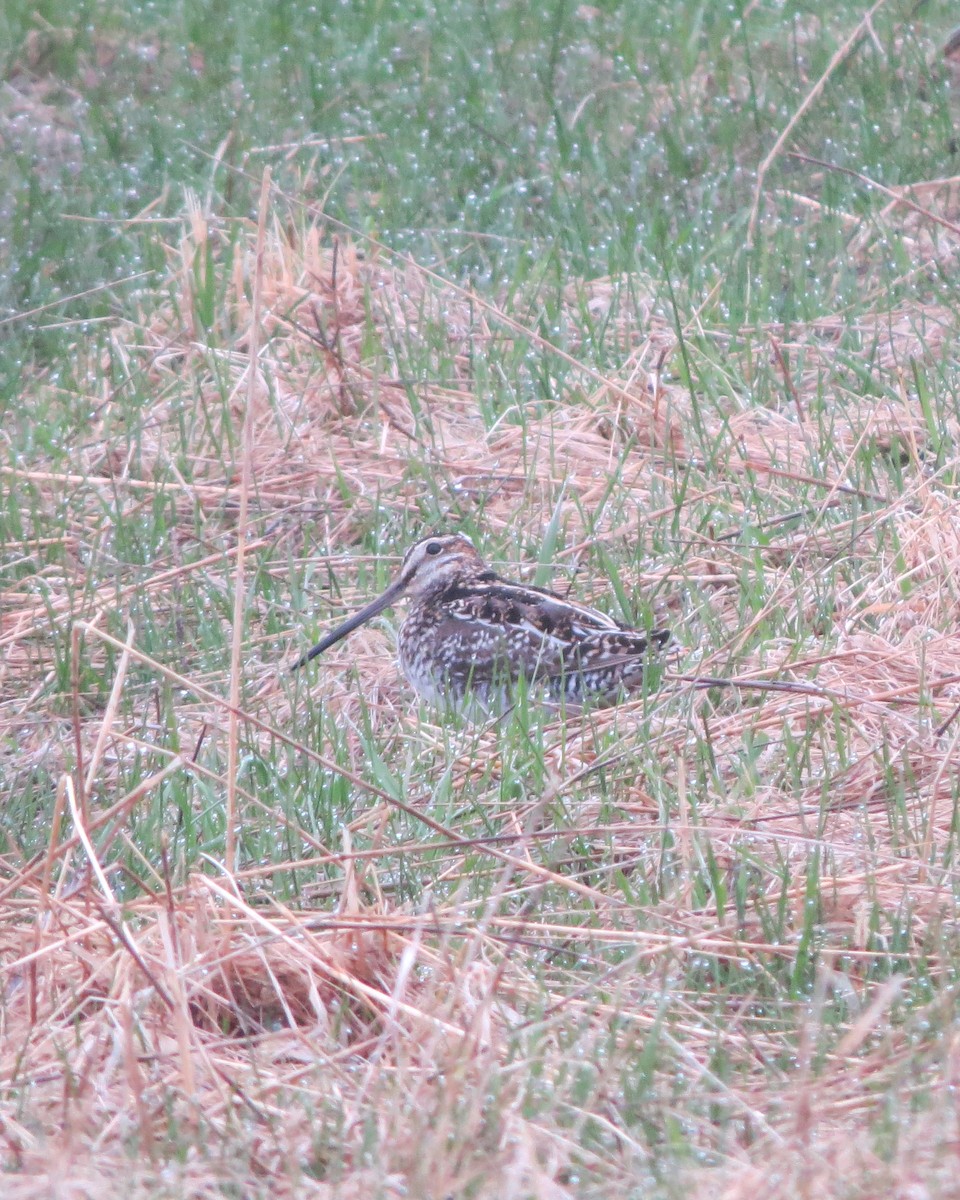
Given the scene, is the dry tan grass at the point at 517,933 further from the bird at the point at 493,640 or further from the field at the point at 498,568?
the bird at the point at 493,640

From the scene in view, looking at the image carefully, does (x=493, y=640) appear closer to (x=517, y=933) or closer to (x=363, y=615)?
(x=363, y=615)

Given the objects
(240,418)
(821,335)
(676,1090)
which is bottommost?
(240,418)

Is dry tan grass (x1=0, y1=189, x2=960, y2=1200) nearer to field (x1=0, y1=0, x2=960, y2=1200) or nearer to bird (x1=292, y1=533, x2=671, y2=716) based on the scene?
field (x1=0, y1=0, x2=960, y2=1200)

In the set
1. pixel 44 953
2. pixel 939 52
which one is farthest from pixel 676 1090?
pixel 939 52

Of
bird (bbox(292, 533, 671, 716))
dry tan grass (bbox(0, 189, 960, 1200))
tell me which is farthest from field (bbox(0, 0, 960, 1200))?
bird (bbox(292, 533, 671, 716))

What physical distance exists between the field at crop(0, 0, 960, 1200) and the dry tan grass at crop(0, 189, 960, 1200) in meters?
0.01

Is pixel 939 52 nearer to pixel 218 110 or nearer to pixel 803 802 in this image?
pixel 218 110

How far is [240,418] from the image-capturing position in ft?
21.4

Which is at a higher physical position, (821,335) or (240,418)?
(821,335)

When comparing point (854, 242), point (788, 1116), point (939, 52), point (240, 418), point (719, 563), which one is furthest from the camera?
point (939, 52)

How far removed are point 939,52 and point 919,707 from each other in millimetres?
5837

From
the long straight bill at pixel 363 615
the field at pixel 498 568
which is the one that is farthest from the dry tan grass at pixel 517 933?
the long straight bill at pixel 363 615

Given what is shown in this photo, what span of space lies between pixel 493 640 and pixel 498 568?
69 cm

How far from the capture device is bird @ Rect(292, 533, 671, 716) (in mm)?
4312
